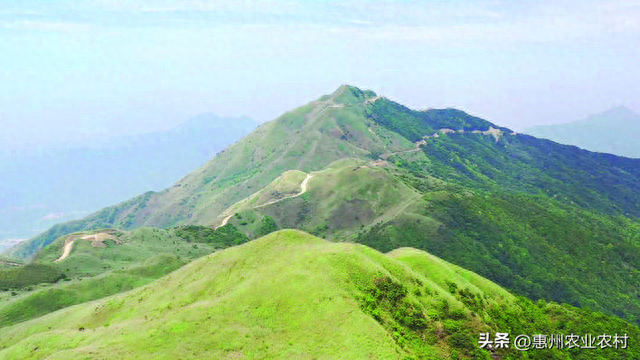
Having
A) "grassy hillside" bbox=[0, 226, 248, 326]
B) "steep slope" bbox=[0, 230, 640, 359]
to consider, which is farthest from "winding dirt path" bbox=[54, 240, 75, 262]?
"steep slope" bbox=[0, 230, 640, 359]

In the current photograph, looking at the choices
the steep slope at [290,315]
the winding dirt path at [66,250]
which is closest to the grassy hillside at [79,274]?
the winding dirt path at [66,250]

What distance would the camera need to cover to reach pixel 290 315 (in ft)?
234

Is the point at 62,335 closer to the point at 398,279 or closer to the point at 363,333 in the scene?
Answer: the point at 363,333

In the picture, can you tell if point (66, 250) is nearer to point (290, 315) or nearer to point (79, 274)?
point (79, 274)

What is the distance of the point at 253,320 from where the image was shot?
2817 inches

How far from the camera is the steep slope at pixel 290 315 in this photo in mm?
64938

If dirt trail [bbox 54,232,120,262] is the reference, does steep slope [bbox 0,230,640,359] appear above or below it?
below

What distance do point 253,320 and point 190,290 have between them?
79.2 feet

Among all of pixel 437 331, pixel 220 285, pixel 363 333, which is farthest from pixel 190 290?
pixel 437 331

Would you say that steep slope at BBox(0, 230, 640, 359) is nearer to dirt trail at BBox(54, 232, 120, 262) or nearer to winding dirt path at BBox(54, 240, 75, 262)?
winding dirt path at BBox(54, 240, 75, 262)

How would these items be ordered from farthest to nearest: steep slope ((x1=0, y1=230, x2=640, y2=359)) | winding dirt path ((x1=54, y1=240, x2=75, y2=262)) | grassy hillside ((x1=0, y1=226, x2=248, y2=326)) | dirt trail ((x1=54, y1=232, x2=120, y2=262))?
dirt trail ((x1=54, y1=232, x2=120, y2=262)), winding dirt path ((x1=54, y1=240, x2=75, y2=262)), grassy hillside ((x1=0, y1=226, x2=248, y2=326)), steep slope ((x1=0, y1=230, x2=640, y2=359))

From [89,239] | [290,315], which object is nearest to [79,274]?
[89,239]

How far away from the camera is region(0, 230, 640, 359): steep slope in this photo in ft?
213

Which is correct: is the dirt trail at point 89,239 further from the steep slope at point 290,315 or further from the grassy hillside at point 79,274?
the steep slope at point 290,315
